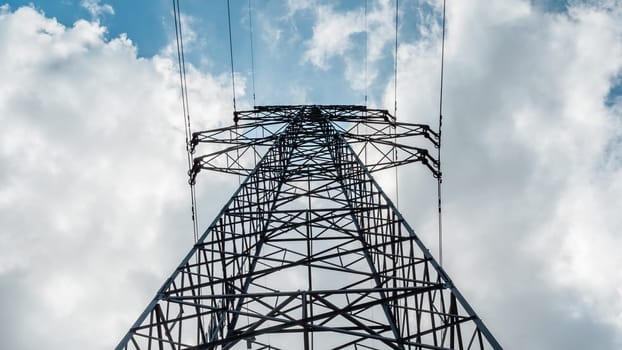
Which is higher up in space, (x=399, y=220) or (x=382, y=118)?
(x=382, y=118)

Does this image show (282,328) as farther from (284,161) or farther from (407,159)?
(407,159)

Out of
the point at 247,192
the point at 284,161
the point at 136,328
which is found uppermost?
the point at 284,161

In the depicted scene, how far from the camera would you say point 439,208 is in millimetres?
12359

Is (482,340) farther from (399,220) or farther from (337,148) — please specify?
(337,148)

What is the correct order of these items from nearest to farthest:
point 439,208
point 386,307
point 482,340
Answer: point 482,340, point 386,307, point 439,208

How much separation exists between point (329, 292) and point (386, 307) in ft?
7.11

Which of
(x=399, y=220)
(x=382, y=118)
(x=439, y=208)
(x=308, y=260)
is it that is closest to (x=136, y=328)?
(x=308, y=260)

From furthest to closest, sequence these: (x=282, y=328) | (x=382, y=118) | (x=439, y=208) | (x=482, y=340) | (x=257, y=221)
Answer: (x=382, y=118), (x=439, y=208), (x=257, y=221), (x=282, y=328), (x=482, y=340)

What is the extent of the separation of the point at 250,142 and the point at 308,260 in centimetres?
685

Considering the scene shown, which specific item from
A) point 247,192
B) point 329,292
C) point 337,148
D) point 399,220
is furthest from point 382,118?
point 329,292

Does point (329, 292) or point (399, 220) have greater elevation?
point (399, 220)

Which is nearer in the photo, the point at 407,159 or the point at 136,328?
the point at 136,328

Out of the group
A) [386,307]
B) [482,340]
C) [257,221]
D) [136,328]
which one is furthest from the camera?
[257,221]

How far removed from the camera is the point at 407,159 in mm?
13484
